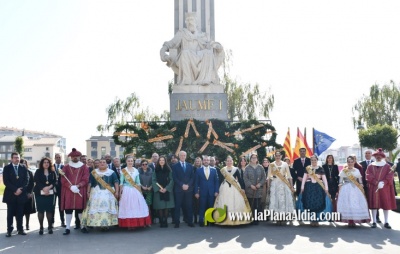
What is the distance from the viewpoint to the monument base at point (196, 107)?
13844 millimetres

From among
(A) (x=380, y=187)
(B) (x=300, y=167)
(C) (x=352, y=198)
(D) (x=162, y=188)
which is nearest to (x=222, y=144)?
(B) (x=300, y=167)

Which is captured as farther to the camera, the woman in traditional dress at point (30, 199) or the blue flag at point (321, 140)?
the blue flag at point (321, 140)

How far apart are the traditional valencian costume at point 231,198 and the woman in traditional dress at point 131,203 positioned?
1.65 m

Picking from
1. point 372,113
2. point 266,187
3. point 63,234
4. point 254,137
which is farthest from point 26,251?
point 372,113

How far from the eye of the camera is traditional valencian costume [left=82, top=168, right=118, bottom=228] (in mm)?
8508

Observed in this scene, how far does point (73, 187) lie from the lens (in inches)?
340

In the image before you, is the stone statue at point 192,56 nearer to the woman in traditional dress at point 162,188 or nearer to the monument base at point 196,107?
the monument base at point 196,107

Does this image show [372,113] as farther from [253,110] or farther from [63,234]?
[63,234]

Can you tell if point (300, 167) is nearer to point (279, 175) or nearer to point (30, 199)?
point (279, 175)

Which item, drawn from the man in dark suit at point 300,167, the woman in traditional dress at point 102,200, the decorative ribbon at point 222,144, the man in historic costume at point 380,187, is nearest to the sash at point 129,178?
the woman in traditional dress at point 102,200

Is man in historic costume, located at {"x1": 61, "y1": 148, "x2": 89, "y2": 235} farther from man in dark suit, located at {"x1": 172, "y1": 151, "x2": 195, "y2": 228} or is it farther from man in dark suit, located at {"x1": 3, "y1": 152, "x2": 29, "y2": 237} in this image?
man in dark suit, located at {"x1": 172, "y1": 151, "x2": 195, "y2": 228}

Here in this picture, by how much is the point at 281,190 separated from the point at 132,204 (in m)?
3.27

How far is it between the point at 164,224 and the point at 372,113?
28983 mm

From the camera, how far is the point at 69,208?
8.68 metres
